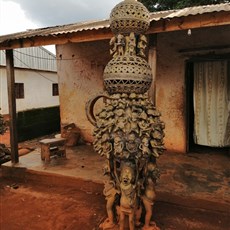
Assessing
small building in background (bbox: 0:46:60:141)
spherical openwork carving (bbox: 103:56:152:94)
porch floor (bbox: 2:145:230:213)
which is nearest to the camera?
spherical openwork carving (bbox: 103:56:152:94)

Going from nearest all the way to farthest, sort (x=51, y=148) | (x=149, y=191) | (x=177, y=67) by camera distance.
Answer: (x=149, y=191) < (x=51, y=148) < (x=177, y=67)

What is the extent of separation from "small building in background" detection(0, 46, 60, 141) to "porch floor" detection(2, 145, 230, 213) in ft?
17.7

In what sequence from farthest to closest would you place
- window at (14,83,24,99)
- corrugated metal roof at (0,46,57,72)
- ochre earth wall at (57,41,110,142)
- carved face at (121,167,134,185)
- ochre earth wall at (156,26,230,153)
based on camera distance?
corrugated metal roof at (0,46,57,72)
window at (14,83,24,99)
ochre earth wall at (57,41,110,142)
ochre earth wall at (156,26,230,153)
carved face at (121,167,134,185)

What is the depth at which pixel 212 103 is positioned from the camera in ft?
19.6

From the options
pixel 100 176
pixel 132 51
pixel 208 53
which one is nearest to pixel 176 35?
pixel 208 53

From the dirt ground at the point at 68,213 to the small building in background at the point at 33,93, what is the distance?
643cm

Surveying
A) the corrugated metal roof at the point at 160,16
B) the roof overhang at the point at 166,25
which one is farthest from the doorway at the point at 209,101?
the roof overhang at the point at 166,25

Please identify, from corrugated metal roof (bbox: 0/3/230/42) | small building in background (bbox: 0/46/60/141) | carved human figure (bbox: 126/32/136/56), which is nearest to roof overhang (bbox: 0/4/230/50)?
corrugated metal roof (bbox: 0/3/230/42)

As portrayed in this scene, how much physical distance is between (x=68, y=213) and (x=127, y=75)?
8.35ft

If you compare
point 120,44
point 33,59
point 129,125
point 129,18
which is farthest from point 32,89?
point 129,125

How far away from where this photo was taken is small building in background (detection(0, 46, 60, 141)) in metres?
11.6

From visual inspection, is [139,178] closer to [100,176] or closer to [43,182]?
[100,176]

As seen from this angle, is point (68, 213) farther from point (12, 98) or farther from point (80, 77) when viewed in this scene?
point (80, 77)

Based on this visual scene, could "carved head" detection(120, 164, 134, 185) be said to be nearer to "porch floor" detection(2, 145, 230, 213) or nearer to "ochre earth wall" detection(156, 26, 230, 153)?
"porch floor" detection(2, 145, 230, 213)
